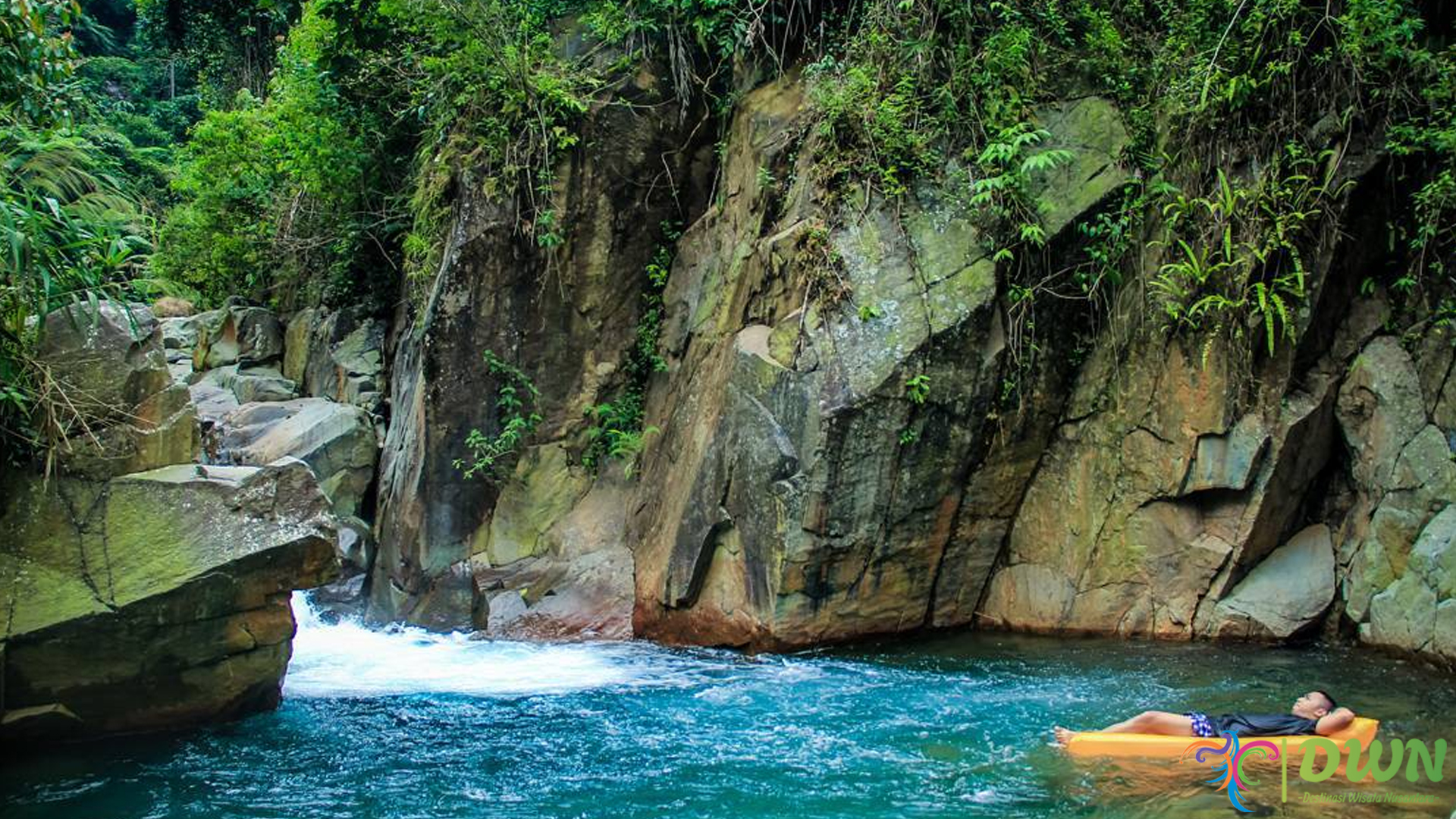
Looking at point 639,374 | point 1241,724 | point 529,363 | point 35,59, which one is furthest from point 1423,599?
point 35,59

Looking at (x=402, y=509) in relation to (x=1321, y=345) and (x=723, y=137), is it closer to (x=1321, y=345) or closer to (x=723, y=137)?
(x=723, y=137)

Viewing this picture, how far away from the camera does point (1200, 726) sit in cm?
605

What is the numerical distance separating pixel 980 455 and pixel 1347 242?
331 centimetres

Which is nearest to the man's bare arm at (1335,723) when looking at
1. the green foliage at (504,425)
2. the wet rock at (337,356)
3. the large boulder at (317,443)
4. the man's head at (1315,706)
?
the man's head at (1315,706)

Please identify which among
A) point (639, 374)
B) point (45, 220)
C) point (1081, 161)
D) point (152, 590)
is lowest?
point (152, 590)

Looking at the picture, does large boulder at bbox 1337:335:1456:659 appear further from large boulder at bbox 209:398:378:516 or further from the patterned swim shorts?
large boulder at bbox 209:398:378:516

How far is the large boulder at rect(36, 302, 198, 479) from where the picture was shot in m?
6.30

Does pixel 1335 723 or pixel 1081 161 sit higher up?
pixel 1081 161

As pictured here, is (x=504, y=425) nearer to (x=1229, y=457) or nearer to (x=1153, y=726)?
(x=1229, y=457)

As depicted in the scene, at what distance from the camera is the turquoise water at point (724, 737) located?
215 inches

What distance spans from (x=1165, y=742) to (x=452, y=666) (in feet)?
17.5

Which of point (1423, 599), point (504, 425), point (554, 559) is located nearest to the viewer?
point (1423, 599)

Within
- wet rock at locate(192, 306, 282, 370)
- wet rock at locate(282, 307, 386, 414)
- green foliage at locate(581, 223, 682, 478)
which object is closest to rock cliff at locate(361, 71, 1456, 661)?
green foliage at locate(581, 223, 682, 478)

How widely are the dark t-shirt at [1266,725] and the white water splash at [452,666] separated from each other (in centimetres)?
374
